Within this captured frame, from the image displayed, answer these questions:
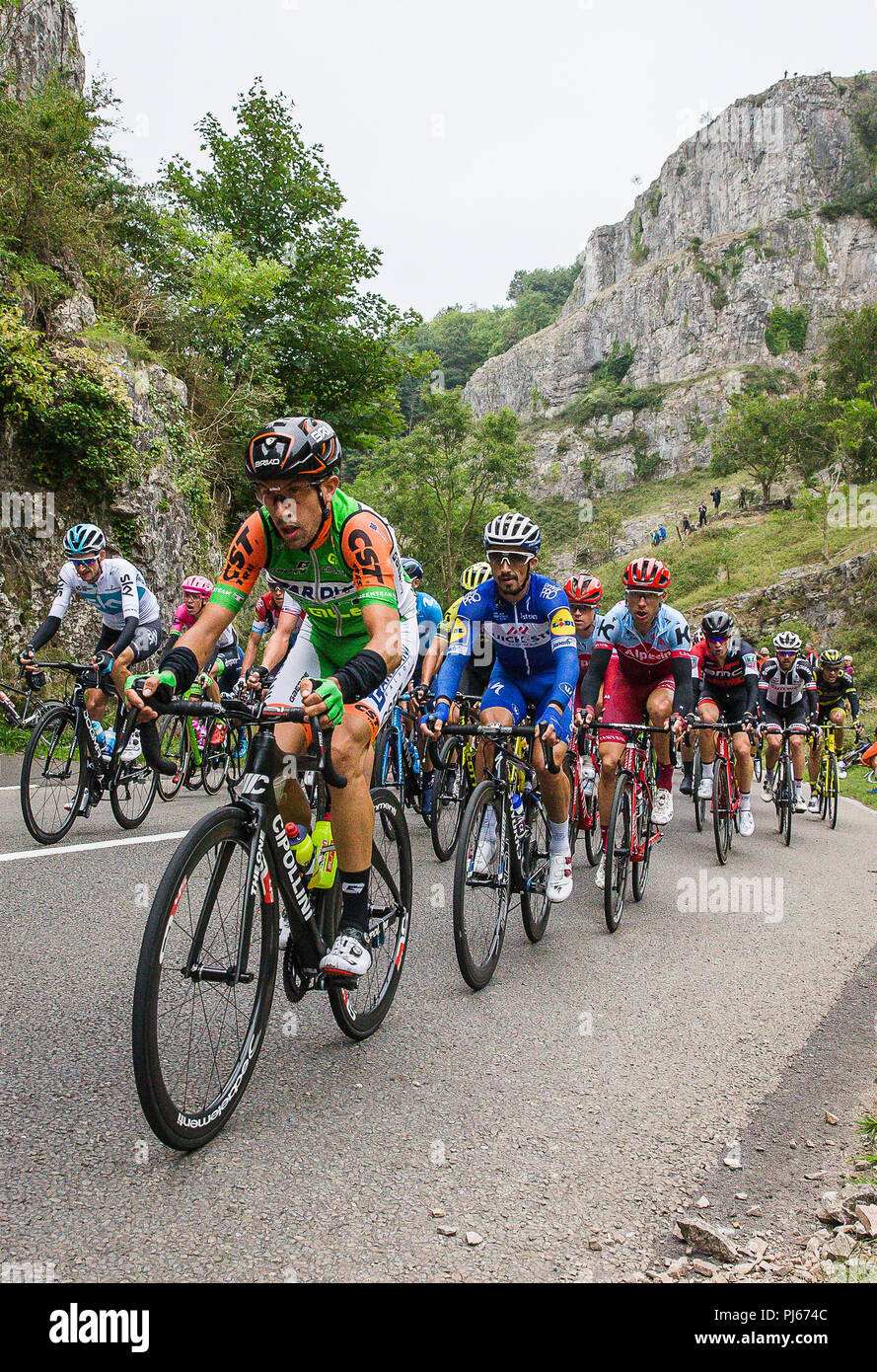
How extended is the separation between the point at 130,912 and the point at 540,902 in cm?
246

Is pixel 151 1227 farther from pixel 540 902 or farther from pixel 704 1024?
pixel 540 902

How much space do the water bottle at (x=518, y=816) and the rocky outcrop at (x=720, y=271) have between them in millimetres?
127717

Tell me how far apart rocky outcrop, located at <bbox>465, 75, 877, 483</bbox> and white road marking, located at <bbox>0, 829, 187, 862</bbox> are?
126508 mm

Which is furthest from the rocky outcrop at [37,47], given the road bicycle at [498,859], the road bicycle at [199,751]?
the road bicycle at [498,859]

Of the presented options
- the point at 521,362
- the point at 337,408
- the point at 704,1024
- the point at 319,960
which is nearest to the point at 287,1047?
the point at 319,960

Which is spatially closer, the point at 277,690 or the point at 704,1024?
the point at 277,690

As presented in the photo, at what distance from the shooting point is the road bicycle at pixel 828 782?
40.8 feet

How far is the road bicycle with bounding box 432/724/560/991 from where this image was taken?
15.0 ft

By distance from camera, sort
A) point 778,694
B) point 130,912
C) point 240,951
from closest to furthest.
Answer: point 240,951, point 130,912, point 778,694

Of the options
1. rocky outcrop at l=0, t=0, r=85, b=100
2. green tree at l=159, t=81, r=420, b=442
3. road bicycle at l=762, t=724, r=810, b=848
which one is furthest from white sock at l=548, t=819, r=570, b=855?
green tree at l=159, t=81, r=420, b=442

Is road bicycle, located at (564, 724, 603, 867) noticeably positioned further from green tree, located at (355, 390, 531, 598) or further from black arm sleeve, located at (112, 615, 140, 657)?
green tree, located at (355, 390, 531, 598)

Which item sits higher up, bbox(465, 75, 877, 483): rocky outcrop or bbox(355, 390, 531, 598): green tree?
bbox(465, 75, 877, 483): rocky outcrop

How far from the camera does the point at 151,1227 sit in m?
2.46

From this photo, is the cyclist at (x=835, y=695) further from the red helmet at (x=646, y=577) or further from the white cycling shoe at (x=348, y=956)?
the white cycling shoe at (x=348, y=956)
